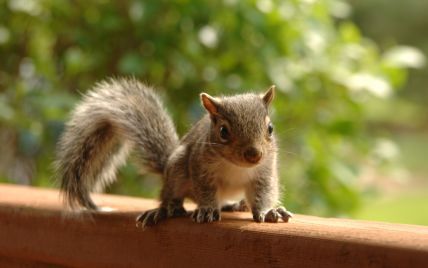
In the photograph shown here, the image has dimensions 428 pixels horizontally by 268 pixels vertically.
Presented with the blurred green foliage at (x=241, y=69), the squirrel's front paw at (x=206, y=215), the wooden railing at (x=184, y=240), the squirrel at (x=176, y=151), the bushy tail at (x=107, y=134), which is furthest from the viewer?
the blurred green foliage at (x=241, y=69)

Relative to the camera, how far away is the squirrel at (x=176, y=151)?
1.18 meters

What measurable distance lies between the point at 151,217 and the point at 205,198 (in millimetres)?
121

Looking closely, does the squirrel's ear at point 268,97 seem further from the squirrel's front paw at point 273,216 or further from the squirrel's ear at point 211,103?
the squirrel's front paw at point 273,216

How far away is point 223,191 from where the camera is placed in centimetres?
126

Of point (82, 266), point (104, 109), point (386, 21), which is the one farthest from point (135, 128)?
point (386, 21)

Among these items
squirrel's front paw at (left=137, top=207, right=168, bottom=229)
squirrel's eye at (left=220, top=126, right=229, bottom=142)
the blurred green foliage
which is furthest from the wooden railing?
the blurred green foliage

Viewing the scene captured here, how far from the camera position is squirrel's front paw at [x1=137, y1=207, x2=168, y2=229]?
110 cm

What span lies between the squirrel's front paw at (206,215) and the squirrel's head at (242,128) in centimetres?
10

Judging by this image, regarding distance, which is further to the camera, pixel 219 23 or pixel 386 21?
pixel 386 21

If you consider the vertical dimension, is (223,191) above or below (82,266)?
above

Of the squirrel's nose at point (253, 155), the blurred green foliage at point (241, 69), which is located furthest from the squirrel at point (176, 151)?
the blurred green foliage at point (241, 69)

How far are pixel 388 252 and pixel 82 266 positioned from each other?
0.50m

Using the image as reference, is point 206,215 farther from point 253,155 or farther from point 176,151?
point 176,151

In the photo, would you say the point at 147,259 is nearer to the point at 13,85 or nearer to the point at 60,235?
the point at 60,235
